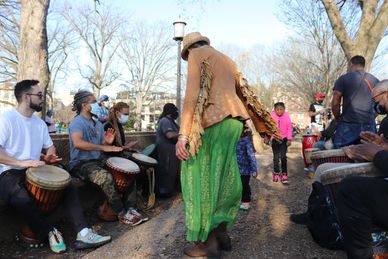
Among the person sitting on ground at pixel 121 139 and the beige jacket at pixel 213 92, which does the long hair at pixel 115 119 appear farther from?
the beige jacket at pixel 213 92

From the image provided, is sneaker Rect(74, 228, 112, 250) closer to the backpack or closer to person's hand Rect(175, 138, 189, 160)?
person's hand Rect(175, 138, 189, 160)

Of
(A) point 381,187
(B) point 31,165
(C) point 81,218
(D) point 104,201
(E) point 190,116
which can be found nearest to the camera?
(A) point 381,187

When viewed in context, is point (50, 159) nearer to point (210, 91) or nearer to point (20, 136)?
point (20, 136)

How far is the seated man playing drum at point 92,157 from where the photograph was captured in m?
4.61

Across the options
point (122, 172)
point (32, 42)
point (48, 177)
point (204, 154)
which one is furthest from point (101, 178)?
point (32, 42)

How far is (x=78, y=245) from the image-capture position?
12.6 ft

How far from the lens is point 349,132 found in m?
4.96

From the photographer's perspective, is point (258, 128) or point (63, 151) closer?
point (258, 128)

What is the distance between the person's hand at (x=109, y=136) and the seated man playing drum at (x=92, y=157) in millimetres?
148

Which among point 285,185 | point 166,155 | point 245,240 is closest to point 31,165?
point 245,240

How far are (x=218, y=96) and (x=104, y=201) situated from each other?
8.76ft

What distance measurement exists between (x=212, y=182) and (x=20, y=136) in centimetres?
221

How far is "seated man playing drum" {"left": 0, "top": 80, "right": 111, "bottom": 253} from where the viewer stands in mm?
3707

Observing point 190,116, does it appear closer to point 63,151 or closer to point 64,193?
point 64,193
